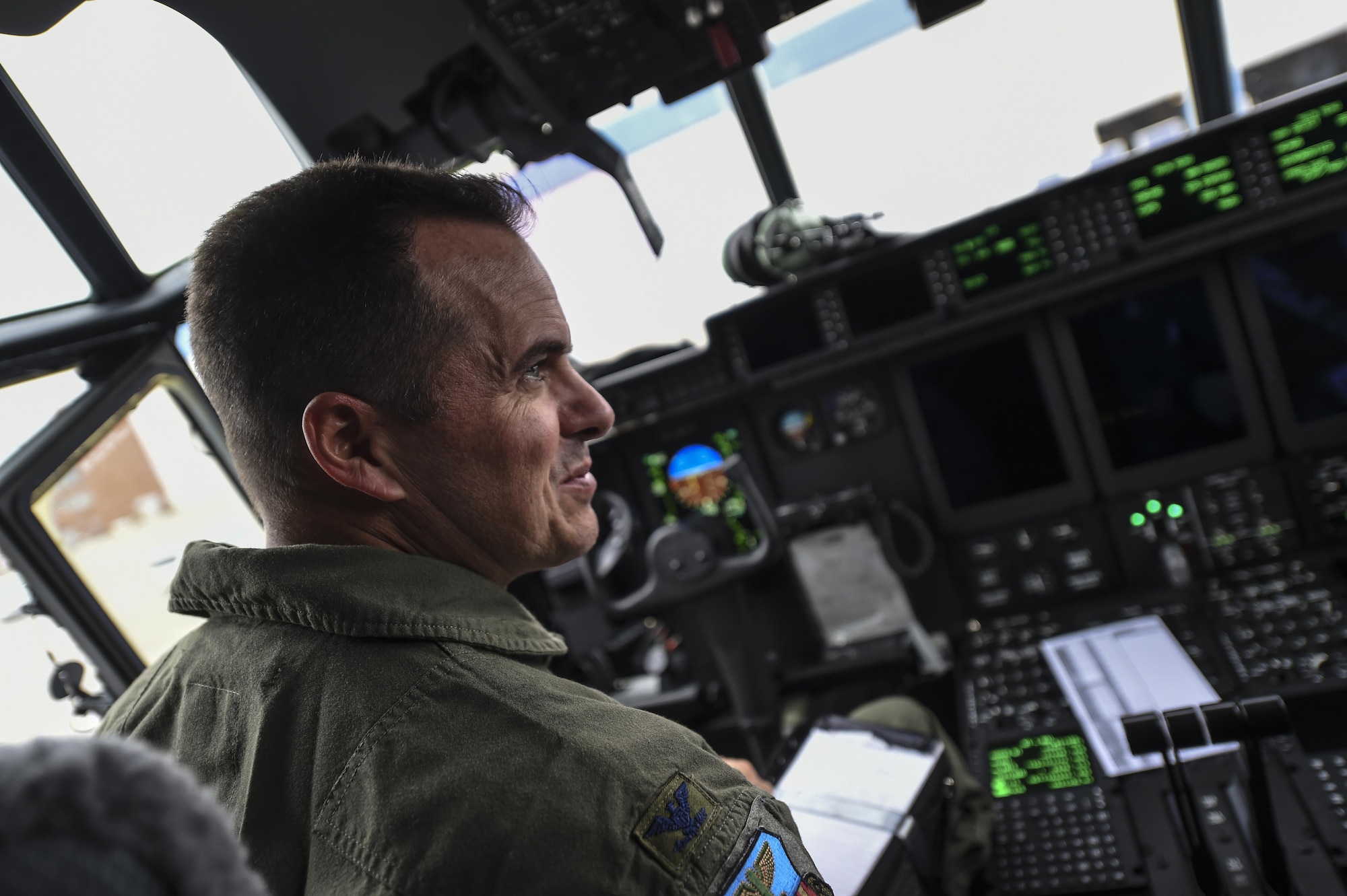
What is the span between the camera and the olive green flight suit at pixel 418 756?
613 mm

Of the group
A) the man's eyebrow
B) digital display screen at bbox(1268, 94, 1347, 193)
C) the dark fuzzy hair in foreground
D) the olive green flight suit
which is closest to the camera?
the dark fuzzy hair in foreground

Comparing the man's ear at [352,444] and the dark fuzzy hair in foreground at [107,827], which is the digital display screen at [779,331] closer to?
the man's ear at [352,444]

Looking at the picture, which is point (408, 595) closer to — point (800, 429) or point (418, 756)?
point (418, 756)

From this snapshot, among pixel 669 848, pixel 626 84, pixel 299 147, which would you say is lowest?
pixel 669 848

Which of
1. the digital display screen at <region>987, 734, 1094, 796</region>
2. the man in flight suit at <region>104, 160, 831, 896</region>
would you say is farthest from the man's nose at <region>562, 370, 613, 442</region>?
the digital display screen at <region>987, 734, 1094, 796</region>

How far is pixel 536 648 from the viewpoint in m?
0.86

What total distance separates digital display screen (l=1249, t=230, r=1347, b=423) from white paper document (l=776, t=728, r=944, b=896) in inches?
53.9

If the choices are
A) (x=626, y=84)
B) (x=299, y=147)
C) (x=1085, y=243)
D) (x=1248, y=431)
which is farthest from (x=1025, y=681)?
(x=299, y=147)

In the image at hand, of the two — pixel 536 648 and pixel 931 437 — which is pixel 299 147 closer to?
pixel 536 648

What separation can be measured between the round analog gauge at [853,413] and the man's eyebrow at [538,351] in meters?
1.58

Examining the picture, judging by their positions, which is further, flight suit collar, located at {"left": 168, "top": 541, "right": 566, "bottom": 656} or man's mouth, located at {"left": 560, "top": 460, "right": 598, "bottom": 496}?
man's mouth, located at {"left": 560, "top": 460, "right": 598, "bottom": 496}

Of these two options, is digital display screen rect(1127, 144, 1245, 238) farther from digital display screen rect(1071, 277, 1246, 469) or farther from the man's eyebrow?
the man's eyebrow

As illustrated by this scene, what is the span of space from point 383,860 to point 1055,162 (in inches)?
96.3

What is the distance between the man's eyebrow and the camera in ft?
3.08
